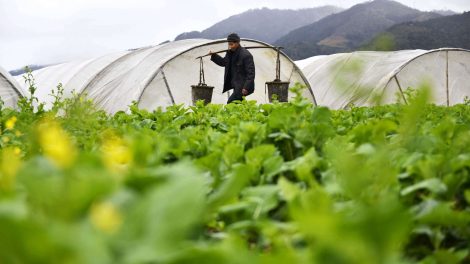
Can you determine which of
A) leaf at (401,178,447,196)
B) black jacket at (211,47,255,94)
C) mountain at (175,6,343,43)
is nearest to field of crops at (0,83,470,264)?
leaf at (401,178,447,196)

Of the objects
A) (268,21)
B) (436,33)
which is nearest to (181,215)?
(436,33)

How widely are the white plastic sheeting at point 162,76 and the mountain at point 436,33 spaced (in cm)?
1275

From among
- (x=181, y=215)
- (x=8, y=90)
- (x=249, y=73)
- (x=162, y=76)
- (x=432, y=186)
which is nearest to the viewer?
(x=181, y=215)

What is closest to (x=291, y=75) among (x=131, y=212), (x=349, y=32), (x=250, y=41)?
(x=250, y=41)

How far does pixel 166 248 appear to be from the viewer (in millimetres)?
598

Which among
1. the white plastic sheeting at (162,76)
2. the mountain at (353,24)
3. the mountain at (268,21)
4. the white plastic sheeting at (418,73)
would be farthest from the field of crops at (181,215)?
the mountain at (268,21)

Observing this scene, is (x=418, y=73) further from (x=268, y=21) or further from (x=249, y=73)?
(x=268, y=21)

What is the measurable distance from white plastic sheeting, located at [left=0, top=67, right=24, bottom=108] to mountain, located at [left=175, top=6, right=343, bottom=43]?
141 meters

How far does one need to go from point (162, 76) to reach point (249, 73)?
122 inches

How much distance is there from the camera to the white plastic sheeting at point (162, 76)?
12.8 meters

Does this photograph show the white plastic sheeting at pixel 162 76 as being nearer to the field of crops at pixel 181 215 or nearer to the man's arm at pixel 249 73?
the man's arm at pixel 249 73

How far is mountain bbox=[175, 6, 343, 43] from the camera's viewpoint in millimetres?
154500

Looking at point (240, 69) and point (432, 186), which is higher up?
point (432, 186)

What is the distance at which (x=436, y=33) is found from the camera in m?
40.2
